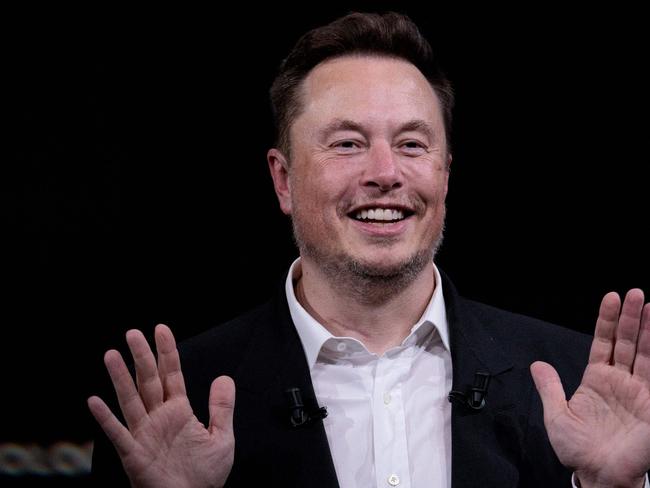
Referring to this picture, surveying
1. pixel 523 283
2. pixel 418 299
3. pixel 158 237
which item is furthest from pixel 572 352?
pixel 158 237

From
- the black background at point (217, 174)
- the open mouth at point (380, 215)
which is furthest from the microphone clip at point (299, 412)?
the black background at point (217, 174)

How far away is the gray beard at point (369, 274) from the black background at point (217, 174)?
822 mm

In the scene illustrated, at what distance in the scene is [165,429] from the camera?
1984 millimetres

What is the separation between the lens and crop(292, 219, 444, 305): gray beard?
7.73ft

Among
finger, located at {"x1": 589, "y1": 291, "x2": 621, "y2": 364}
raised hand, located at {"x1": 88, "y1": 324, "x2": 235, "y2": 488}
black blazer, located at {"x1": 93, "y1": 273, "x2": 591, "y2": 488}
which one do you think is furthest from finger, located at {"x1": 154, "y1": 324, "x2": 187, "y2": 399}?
finger, located at {"x1": 589, "y1": 291, "x2": 621, "y2": 364}

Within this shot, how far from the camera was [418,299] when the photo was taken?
8.06 feet

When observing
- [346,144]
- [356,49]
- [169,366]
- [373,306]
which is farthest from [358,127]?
[169,366]

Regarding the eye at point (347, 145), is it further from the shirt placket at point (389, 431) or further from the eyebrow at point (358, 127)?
the shirt placket at point (389, 431)

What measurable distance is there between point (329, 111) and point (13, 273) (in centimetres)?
123

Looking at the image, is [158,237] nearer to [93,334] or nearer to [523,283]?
[93,334]

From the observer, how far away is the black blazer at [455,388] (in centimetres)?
215

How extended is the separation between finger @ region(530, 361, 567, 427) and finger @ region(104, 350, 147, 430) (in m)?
0.90

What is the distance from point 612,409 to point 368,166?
0.87 metres

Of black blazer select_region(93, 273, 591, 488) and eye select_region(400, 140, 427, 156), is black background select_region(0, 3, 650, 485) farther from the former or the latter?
eye select_region(400, 140, 427, 156)
